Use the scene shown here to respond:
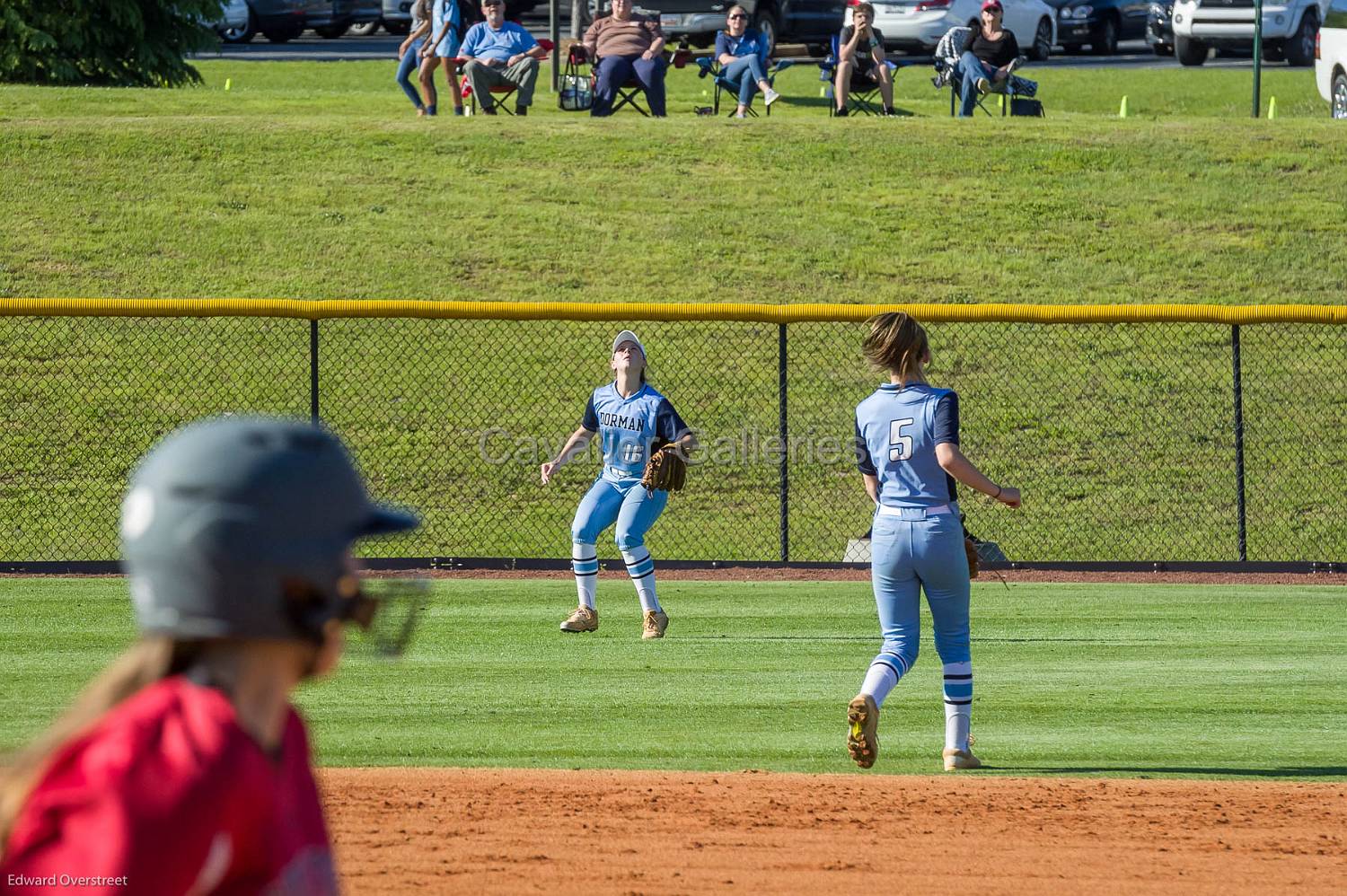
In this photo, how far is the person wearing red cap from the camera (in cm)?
2300

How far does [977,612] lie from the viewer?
1163cm

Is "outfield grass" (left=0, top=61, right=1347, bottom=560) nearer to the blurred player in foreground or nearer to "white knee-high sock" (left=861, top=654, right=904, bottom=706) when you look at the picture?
"white knee-high sock" (left=861, top=654, right=904, bottom=706)

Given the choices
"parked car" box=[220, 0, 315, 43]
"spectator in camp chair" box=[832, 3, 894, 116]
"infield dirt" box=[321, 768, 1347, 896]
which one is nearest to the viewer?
"infield dirt" box=[321, 768, 1347, 896]

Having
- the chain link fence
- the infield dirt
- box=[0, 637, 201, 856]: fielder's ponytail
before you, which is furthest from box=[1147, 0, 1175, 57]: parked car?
box=[0, 637, 201, 856]: fielder's ponytail

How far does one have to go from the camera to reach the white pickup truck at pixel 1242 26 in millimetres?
31938

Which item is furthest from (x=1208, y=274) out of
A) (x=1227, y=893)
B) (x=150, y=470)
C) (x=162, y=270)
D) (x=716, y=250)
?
(x=150, y=470)

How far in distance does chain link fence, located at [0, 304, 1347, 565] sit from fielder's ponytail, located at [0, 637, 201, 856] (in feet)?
38.2

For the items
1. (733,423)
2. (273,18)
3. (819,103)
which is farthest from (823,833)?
(273,18)

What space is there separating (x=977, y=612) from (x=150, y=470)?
1014 centimetres

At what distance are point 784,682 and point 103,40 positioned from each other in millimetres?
21026

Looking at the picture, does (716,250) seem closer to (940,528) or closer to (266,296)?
(266,296)

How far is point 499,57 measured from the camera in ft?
74.6

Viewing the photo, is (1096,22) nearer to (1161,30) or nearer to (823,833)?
(1161,30)

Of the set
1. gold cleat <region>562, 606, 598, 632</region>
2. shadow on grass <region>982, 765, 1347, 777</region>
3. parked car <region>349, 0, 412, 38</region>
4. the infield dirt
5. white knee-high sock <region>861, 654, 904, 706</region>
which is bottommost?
gold cleat <region>562, 606, 598, 632</region>
